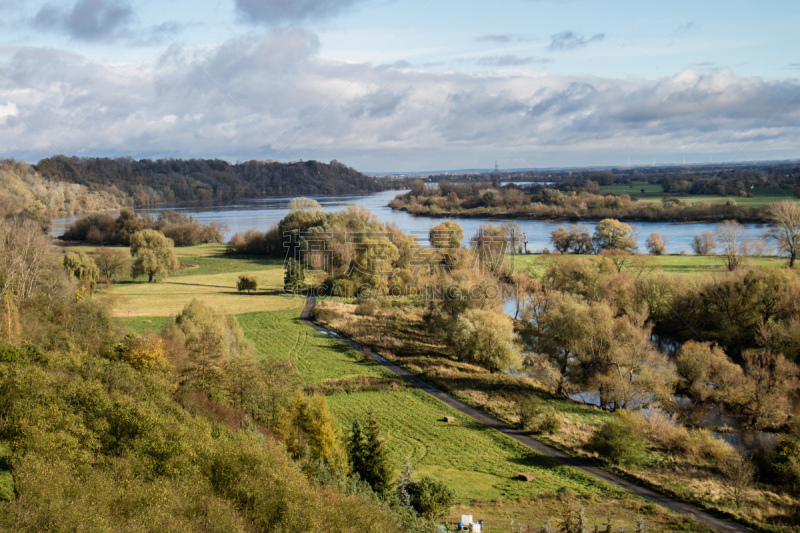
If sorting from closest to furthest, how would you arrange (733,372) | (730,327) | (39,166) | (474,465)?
(474,465), (733,372), (730,327), (39,166)

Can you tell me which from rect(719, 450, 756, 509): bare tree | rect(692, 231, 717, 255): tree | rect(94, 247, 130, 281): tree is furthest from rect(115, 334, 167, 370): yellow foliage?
rect(692, 231, 717, 255): tree

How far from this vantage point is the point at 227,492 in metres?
15.2

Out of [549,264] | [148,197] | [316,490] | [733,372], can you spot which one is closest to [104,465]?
[316,490]

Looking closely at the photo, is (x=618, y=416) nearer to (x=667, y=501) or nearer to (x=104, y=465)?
(x=667, y=501)

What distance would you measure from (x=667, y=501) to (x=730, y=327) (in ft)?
88.8

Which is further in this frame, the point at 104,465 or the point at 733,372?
the point at 733,372

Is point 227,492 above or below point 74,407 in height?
below

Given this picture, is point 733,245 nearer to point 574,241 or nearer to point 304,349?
point 574,241

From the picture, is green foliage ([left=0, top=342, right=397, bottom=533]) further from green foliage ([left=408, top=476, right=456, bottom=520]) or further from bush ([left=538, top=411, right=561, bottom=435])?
bush ([left=538, top=411, right=561, bottom=435])

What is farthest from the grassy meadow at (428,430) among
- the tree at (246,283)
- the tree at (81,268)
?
the tree at (246,283)

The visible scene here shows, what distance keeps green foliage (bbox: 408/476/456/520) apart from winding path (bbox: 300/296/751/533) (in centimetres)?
936

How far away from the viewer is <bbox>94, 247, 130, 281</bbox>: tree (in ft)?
217

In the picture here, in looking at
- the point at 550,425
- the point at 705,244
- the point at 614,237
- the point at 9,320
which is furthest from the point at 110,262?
the point at 705,244

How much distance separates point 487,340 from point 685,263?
130 ft
